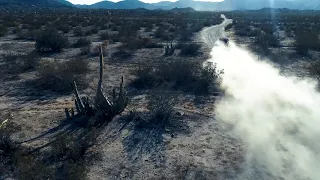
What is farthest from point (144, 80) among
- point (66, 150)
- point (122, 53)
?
point (122, 53)

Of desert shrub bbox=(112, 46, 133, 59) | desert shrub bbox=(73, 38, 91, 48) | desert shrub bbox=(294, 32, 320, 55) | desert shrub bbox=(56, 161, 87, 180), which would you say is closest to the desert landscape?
desert shrub bbox=(56, 161, 87, 180)

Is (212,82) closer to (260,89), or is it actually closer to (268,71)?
(260,89)

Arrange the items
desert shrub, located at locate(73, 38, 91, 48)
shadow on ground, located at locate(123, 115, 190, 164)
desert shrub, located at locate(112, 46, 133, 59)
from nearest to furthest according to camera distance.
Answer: shadow on ground, located at locate(123, 115, 190, 164) < desert shrub, located at locate(112, 46, 133, 59) < desert shrub, located at locate(73, 38, 91, 48)

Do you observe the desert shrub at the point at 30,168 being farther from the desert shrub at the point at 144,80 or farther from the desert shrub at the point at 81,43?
the desert shrub at the point at 81,43

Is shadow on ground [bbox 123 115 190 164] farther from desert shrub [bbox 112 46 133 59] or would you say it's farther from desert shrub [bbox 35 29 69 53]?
desert shrub [bbox 35 29 69 53]

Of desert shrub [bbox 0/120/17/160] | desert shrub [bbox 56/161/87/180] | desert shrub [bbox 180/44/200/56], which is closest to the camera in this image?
desert shrub [bbox 56/161/87/180]

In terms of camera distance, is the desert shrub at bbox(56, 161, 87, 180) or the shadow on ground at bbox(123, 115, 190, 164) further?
the shadow on ground at bbox(123, 115, 190, 164)

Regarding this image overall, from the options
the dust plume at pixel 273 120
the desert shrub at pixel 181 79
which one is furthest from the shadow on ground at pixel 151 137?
the desert shrub at pixel 181 79

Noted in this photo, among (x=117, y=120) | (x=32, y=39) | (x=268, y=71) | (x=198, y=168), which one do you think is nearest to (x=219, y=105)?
(x=117, y=120)
